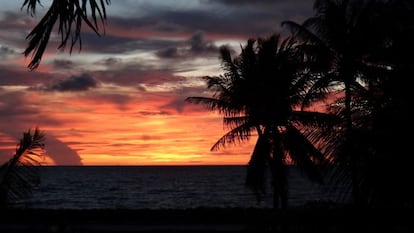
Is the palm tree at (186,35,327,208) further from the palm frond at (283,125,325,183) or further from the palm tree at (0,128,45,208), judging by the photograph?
the palm tree at (0,128,45,208)

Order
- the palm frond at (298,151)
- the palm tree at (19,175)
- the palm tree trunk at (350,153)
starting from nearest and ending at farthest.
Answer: the palm tree trunk at (350,153), the palm tree at (19,175), the palm frond at (298,151)

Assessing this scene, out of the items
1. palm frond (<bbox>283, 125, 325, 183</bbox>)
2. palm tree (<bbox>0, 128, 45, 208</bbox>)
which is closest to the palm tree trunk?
palm tree (<bbox>0, 128, 45, 208</bbox>)

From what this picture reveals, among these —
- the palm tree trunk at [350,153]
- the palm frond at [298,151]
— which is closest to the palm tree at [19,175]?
the palm tree trunk at [350,153]

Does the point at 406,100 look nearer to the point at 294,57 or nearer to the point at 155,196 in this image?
the point at 294,57

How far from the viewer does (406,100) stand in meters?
2.82

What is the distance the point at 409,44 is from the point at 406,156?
0.69 meters

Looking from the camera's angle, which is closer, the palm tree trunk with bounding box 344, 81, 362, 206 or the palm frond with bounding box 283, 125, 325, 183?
the palm tree trunk with bounding box 344, 81, 362, 206

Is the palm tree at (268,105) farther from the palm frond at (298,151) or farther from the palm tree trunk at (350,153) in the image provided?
the palm tree trunk at (350,153)

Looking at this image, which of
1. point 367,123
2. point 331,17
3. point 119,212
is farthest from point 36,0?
point 331,17

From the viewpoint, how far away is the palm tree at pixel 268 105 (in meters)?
26.2

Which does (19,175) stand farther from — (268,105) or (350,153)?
(268,105)

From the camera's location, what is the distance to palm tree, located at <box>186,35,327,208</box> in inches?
1030

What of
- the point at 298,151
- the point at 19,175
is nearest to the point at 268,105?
the point at 298,151

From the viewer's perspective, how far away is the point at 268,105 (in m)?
26.8
